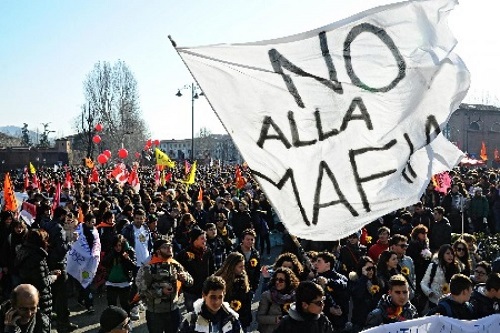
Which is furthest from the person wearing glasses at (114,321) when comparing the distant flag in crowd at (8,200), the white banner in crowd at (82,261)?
the distant flag in crowd at (8,200)

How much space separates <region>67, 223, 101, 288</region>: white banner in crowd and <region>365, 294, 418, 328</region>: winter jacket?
5.28 m

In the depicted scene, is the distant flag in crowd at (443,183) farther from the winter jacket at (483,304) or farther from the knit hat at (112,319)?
the knit hat at (112,319)

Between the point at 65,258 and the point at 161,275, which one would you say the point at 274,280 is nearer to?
the point at 161,275

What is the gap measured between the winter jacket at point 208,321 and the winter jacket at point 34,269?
3058 millimetres

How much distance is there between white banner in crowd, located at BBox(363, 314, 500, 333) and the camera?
3383 mm

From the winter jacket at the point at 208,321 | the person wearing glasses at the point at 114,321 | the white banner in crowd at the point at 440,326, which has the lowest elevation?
the winter jacket at the point at 208,321

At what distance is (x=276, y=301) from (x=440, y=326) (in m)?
2.18

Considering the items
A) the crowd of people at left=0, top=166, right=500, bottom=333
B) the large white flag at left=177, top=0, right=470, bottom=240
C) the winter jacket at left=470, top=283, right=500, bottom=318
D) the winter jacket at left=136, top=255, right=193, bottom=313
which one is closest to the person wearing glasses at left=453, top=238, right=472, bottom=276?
the crowd of people at left=0, top=166, right=500, bottom=333

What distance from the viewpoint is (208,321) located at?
15.0 feet

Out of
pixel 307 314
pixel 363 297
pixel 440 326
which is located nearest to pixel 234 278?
pixel 363 297

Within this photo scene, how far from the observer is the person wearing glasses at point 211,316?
454cm

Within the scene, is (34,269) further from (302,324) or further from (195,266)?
(302,324)

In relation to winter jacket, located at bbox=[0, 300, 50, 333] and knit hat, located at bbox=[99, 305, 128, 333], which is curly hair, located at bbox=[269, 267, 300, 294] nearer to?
knit hat, located at bbox=[99, 305, 128, 333]

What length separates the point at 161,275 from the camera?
20.7 feet
